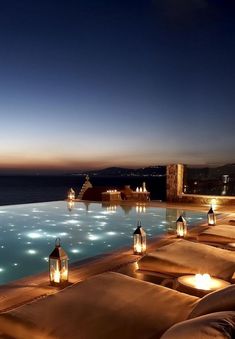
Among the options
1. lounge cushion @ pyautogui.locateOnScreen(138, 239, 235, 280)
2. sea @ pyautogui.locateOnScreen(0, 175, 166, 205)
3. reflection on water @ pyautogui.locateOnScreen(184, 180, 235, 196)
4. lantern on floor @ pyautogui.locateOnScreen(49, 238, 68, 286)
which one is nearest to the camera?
lounge cushion @ pyautogui.locateOnScreen(138, 239, 235, 280)

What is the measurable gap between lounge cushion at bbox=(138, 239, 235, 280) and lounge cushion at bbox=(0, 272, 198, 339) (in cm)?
99

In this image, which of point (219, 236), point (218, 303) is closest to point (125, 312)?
point (218, 303)

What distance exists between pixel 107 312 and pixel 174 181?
36.2 feet

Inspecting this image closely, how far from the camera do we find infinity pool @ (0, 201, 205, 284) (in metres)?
5.65

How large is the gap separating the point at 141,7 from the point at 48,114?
9122mm

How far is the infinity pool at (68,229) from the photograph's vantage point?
5648mm

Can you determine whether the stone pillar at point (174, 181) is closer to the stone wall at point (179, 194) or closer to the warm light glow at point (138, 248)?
the stone wall at point (179, 194)

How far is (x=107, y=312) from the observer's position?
8.38 ft

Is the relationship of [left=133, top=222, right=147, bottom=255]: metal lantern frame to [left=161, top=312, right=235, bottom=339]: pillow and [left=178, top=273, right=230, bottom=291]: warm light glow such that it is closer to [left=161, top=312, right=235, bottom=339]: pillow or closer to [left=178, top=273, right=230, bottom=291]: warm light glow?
[left=178, top=273, right=230, bottom=291]: warm light glow

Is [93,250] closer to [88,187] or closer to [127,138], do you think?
[88,187]

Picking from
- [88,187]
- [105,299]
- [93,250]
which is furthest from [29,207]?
[105,299]

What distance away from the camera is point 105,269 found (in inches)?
185

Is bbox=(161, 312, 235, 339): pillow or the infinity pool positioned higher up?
bbox=(161, 312, 235, 339): pillow

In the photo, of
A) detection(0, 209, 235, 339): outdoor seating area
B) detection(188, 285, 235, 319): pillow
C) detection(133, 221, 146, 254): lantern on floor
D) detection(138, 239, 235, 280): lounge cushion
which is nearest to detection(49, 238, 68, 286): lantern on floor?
detection(0, 209, 235, 339): outdoor seating area
